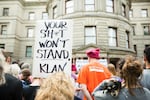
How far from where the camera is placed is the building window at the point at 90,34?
21391 millimetres

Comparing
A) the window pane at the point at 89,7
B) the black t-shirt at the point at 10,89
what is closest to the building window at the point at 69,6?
the window pane at the point at 89,7

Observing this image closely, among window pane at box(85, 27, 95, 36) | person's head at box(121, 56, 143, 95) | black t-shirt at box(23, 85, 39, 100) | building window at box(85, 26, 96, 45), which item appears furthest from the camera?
window pane at box(85, 27, 95, 36)

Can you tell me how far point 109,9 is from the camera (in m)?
22.9

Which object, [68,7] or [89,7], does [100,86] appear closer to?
[89,7]

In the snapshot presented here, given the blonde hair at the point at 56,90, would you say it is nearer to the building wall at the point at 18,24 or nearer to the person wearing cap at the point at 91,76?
the person wearing cap at the point at 91,76

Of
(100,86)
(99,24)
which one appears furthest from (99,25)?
(100,86)

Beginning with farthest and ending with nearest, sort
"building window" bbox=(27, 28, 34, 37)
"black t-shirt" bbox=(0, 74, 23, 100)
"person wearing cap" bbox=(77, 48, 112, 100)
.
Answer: "building window" bbox=(27, 28, 34, 37)
"person wearing cap" bbox=(77, 48, 112, 100)
"black t-shirt" bbox=(0, 74, 23, 100)

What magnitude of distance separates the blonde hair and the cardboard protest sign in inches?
95.6

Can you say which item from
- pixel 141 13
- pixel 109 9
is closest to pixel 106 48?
pixel 109 9

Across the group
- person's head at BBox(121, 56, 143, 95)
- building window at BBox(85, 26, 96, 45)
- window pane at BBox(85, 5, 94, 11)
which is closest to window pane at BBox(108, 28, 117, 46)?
building window at BBox(85, 26, 96, 45)

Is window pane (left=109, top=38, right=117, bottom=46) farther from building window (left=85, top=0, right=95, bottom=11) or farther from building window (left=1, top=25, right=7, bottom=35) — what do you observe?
building window (left=1, top=25, right=7, bottom=35)

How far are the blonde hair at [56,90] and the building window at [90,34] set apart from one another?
19.1 m

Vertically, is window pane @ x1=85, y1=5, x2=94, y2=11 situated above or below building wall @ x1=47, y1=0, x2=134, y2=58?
above

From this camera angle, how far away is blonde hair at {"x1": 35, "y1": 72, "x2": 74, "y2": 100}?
210 cm
